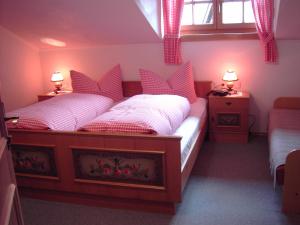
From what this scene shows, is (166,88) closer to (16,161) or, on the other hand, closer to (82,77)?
(82,77)

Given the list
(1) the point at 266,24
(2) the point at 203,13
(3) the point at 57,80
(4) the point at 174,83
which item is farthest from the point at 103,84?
(1) the point at 266,24

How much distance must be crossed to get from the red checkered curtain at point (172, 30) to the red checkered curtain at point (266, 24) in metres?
0.83

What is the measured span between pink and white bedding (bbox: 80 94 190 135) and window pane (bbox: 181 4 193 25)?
1217mm

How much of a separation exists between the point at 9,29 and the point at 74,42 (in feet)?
2.54

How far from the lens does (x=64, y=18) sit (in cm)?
357

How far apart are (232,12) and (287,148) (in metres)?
1.96

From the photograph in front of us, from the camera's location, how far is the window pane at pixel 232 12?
379cm

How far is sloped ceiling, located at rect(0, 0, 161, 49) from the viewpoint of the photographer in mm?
3297

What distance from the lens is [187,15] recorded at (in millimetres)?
3975

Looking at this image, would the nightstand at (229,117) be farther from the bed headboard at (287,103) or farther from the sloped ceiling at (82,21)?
the sloped ceiling at (82,21)

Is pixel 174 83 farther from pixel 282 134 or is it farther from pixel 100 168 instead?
pixel 100 168

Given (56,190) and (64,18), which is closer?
(56,190)

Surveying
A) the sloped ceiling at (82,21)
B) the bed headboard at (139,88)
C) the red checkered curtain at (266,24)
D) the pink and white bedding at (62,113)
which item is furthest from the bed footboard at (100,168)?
the red checkered curtain at (266,24)

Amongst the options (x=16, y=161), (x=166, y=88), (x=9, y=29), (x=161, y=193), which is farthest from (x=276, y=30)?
(x=9, y=29)
